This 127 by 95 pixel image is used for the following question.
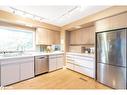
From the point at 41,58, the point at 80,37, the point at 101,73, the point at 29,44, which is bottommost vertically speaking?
the point at 101,73

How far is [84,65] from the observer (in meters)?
3.80

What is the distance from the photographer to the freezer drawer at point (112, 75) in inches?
93.9

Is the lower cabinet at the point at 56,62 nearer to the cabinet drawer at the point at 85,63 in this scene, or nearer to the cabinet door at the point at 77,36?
the cabinet drawer at the point at 85,63

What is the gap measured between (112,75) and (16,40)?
3.61 m

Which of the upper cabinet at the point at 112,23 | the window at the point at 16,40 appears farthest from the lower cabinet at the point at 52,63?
the upper cabinet at the point at 112,23

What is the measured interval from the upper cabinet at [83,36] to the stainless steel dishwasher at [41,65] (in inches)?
70.9

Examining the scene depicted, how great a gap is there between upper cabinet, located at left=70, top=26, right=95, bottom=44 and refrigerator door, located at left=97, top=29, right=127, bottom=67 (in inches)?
41.8

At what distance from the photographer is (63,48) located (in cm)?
520

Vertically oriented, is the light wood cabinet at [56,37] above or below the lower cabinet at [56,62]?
above

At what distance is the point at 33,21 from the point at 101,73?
3.18 meters

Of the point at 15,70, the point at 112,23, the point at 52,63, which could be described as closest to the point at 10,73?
the point at 15,70

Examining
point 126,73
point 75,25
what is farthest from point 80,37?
point 126,73

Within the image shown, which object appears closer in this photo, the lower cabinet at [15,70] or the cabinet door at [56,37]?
the lower cabinet at [15,70]
